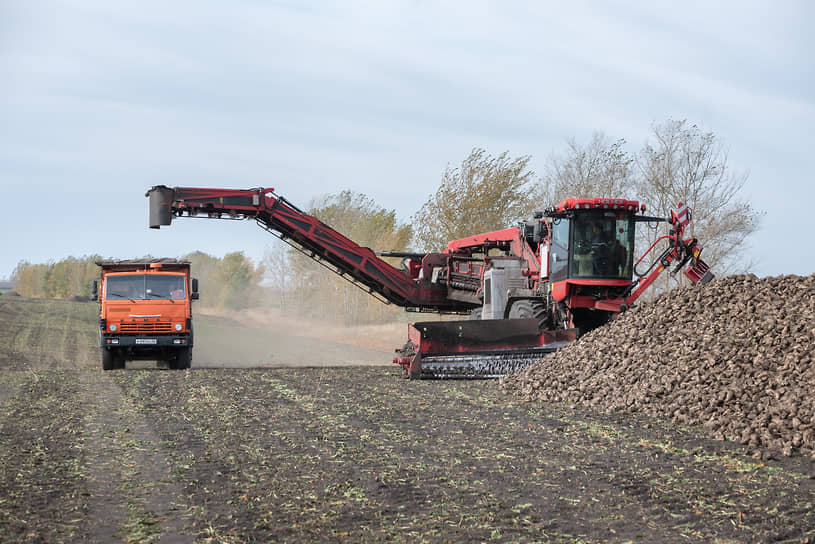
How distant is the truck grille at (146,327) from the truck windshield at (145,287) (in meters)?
0.57

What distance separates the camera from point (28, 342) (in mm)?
28625

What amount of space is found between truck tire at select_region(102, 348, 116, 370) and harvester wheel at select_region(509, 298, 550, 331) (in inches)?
340

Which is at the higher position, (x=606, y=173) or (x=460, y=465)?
(x=606, y=173)

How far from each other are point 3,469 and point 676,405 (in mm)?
7255

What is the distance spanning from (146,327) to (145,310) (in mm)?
359

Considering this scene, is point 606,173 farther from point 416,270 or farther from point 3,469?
point 3,469

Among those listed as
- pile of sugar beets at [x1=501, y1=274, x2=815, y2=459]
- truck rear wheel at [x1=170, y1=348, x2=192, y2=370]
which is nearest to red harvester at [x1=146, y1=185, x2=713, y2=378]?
pile of sugar beets at [x1=501, y1=274, x2=815, y2=459]

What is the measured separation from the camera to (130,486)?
6074 millimetres

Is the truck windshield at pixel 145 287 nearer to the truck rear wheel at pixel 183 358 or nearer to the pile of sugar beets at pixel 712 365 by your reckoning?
the truck rear wheel at pixel 183 358

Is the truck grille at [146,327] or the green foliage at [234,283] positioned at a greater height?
the green foliage at [234,283]

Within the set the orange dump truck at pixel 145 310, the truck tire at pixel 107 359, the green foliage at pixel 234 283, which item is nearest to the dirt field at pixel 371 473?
the orange dump truck at pixel 145 310

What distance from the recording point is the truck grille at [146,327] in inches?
646

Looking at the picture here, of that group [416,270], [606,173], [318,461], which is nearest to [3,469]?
[318,461]

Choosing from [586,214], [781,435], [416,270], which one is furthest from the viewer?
[416,270]
